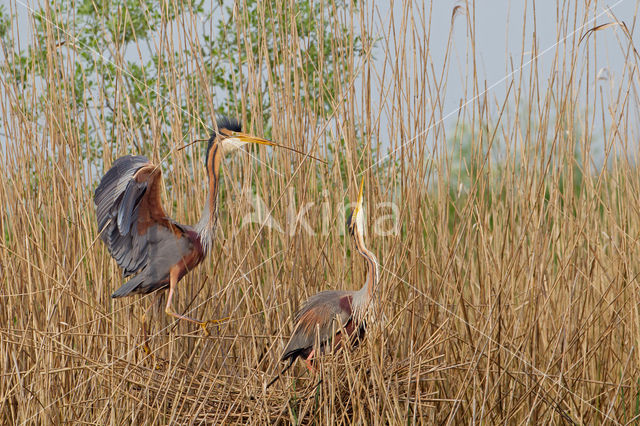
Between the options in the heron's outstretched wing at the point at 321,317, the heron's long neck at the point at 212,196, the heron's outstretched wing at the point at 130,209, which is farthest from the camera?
Result: the heron's outstretched wing at the point at 321,317

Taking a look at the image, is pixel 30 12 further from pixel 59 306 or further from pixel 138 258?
pixel 138 258

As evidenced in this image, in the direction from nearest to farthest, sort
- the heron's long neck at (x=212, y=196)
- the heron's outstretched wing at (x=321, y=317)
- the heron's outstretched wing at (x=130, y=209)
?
the heron's outstretched wing at (x=130, y=209)
the heron's long neck at (x=212, y=196)
the heron's outstretched wing at (x=321, y=317)

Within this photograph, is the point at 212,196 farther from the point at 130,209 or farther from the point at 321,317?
the point at 321,317

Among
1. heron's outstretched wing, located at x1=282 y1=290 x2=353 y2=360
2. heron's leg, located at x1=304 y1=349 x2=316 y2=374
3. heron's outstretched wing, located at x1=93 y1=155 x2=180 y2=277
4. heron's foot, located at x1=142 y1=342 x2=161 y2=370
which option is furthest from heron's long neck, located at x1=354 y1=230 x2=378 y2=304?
heron's foot, located at x1=142 y1=342 x2=161 y2=370

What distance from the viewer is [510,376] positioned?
1.97m

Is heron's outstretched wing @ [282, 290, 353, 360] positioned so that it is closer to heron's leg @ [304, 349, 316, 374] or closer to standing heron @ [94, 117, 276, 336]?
heron's leg @ [304, 349, 316, 374]

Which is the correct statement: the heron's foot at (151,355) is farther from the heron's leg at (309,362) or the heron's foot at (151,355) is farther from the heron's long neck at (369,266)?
the heron's long neck at (369,266)

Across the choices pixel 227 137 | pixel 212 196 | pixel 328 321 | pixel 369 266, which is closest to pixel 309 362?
pixel 328 321

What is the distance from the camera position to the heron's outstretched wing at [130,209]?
1.56 meters

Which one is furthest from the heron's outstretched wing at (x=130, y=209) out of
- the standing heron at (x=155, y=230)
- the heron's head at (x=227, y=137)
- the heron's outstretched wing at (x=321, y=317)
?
the heron's outstretched wing at (x=321, y=317)

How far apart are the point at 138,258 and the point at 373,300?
1.79 ft

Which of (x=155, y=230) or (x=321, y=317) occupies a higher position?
(x=155, y=230)

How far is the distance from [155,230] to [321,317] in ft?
1.45

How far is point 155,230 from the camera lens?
1681 mm
